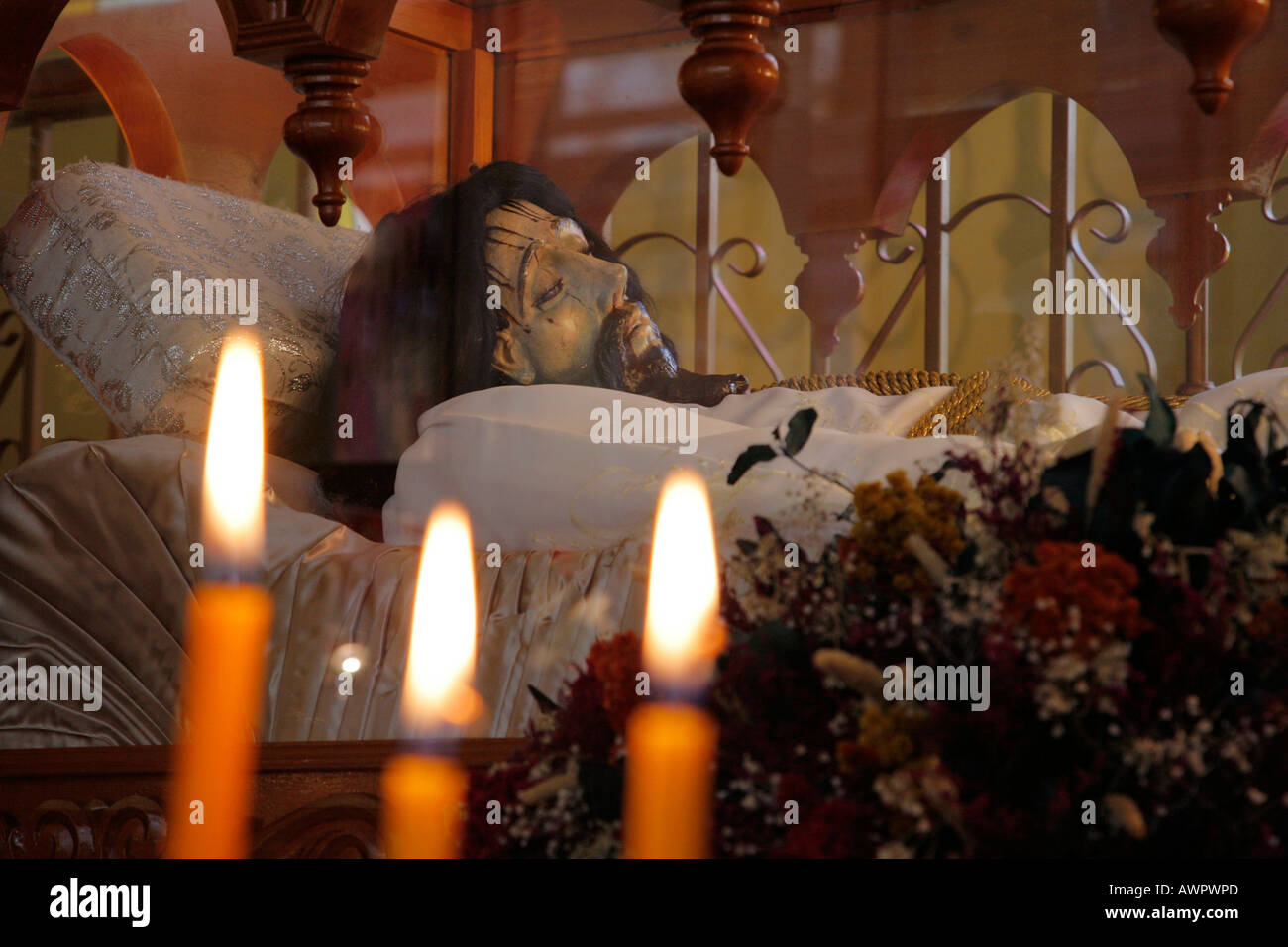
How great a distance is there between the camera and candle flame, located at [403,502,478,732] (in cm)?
55

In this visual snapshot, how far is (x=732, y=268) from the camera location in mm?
3330

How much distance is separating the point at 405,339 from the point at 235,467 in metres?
1.28

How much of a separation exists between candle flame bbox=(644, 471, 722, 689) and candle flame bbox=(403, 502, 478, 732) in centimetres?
8

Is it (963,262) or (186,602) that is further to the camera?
(963,262)

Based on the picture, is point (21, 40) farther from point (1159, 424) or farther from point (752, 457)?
point (1159, 424)

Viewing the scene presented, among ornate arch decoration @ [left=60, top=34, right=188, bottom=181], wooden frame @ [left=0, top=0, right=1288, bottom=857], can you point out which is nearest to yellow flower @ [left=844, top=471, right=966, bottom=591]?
wooden frame @ [left=0, top=0, right=1288, bottom=857]

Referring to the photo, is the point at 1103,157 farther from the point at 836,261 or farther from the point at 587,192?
the point at 587,192

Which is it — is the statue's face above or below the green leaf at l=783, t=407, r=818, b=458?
above

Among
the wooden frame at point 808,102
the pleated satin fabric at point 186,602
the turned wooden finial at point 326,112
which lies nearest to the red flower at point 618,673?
the pleated satin fabric at point 186,602

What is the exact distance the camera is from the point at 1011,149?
3.17 metres

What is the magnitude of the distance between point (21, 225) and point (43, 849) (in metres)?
1.34

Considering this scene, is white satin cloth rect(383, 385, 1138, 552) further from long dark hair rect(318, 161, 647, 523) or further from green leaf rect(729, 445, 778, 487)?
green leaf rect(729, 445, 778, 487)

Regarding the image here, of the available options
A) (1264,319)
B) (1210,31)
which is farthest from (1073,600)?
(1264,319)
